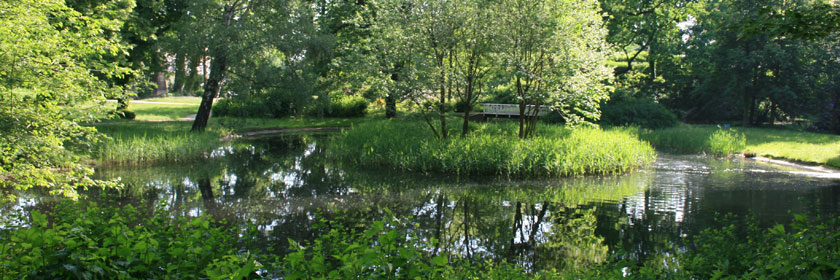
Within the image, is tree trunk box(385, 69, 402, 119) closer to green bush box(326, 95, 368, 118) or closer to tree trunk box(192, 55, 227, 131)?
tree trunk box(192, 55, 227, 131)

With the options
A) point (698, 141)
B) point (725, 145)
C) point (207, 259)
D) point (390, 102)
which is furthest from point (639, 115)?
point (207, 259)

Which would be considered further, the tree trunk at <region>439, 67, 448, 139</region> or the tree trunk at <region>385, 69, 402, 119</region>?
the tree trunk at <region>385, 69, 402, 119</region>

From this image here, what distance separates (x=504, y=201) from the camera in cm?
1089

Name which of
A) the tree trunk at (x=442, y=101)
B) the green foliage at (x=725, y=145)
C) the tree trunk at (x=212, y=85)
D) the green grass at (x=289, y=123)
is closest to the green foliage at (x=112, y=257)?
the tree trunk at (x=442, y=101)

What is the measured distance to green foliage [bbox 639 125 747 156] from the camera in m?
18.5

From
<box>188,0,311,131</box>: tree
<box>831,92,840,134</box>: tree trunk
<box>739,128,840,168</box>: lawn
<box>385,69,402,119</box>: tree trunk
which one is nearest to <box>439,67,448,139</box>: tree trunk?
<box>385,69,402,119</box>: tree trunk

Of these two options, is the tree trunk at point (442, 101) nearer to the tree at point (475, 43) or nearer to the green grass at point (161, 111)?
the tree at point (475, 43)

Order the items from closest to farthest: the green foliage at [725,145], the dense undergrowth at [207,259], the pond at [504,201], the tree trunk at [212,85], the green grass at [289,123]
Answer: the dense undergrowth at [207,259]
the pond at [504,201]
the green foliage at [725,145]
the tree trunk at [212,85]
the green grass at [289,123]

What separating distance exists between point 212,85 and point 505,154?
1236 cm

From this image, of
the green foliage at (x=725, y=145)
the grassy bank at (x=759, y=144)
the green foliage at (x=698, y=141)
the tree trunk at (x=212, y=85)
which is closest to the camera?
the grassy bank at (x=759, y=144)

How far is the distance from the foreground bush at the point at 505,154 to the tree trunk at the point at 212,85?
19.9 ft

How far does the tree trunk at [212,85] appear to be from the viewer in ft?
62.4

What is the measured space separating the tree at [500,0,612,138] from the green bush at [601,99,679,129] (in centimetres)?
1018

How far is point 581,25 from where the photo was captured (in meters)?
15.6
